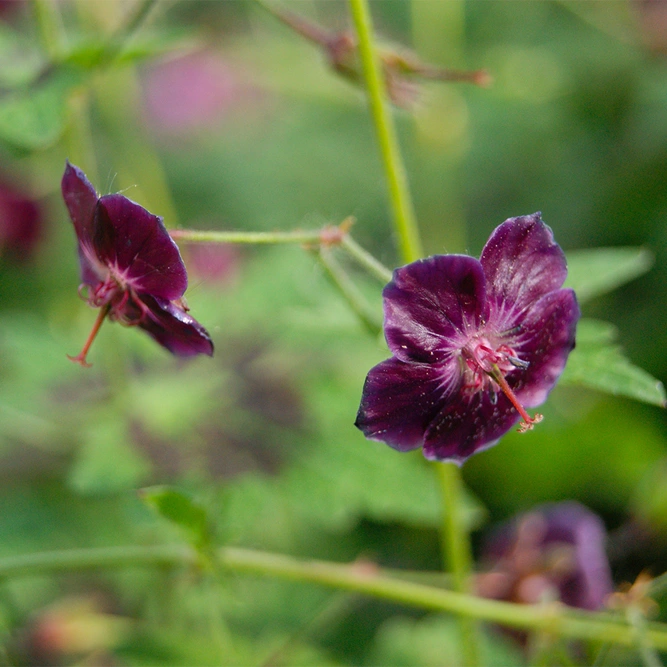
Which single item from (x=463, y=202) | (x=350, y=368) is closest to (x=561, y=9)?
(x=463, y=202)

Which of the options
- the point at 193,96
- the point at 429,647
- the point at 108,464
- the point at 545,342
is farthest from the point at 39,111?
the point at 193,96

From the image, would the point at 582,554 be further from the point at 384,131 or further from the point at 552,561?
the point at 384,131

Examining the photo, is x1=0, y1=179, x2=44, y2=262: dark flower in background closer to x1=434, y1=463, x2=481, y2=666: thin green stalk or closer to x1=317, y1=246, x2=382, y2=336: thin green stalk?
x1=317, y1=246, x2=382, y2=336: thin green stalk

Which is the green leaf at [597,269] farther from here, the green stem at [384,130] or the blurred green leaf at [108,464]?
the blurred green leaf at [108,464]

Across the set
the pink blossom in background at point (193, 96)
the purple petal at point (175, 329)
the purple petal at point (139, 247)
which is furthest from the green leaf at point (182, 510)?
the pink blossom in background at point (193, 96)

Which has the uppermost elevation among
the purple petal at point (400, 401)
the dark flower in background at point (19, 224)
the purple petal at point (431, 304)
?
the dark flower in background at point (19, 224)

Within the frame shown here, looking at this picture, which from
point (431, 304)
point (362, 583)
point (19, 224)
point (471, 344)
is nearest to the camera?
point (431, 304)

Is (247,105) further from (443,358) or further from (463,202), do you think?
(443,358)
